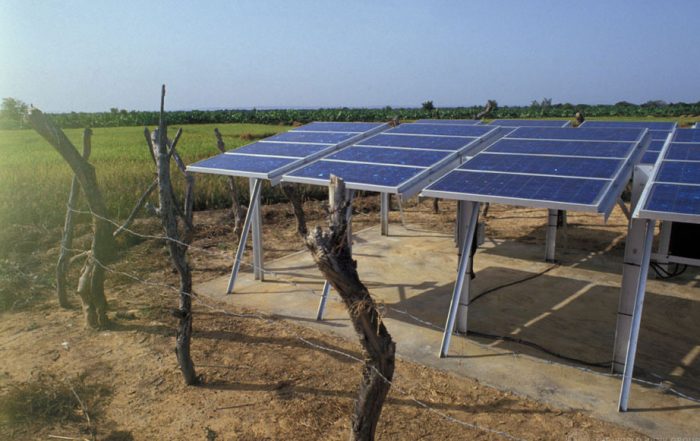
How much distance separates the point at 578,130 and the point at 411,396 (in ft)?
20.0

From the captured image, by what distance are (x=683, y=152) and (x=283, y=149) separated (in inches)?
267

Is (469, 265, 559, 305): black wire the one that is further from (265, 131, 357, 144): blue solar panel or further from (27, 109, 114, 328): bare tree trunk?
(27, 109, 114, 328): bare tree trunk

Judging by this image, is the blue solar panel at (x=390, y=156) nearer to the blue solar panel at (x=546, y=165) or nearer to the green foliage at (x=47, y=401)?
Answer: the blue solar panel at (x=546, y=165)

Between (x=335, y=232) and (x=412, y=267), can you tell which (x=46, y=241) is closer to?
(x=412, y=267)

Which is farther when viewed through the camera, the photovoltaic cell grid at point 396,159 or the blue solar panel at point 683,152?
the photovoltaic cell grid at point 396,159

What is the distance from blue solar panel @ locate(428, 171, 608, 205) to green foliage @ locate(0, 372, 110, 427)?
478 centimetres

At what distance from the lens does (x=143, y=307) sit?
8047 mm

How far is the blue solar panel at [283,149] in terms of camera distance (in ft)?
30.5

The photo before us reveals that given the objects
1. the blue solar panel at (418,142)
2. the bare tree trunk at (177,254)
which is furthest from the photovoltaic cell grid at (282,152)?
the bare tree trunk at (177,254)

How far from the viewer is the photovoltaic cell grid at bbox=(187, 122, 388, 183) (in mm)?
8477

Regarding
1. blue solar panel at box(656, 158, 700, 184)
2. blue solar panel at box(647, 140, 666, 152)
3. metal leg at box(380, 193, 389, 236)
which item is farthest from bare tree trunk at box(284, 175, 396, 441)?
blue solar panel at box(647, 140, 666, 152)

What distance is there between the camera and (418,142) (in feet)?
29.8

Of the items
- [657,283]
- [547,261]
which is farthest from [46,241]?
[657,283]

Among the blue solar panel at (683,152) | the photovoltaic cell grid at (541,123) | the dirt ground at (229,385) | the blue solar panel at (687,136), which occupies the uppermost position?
the photovoltaic cell grid at (541,123)
